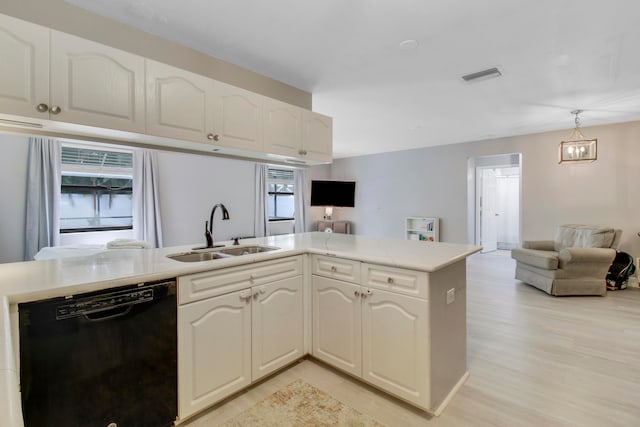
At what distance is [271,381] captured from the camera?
2068 mm

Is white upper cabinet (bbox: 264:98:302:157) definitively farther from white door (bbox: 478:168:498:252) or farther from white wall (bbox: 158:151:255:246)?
white door (bbox: 478:168:498:252)

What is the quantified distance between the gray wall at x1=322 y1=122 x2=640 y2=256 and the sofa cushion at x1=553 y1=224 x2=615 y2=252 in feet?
1.52

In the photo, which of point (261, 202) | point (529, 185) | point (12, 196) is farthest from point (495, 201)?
point (12, 196)

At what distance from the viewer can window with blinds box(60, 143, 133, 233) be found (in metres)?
4.07

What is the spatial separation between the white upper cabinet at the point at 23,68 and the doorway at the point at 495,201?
6383 mm

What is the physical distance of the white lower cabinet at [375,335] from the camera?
5.56ft

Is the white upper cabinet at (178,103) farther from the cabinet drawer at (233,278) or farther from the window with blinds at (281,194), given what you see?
the window with blinds at (281,194)

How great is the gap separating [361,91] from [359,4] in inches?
56.1

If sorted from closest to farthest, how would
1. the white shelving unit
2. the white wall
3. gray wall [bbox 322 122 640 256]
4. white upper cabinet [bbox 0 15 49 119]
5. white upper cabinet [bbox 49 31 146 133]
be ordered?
white upper cabinet [bbox 0 15 49 119], white upper cabinet [bbox 49 31 146 133], gray wall [bbox 322 122 640 256], the white wall, the white shelving unit

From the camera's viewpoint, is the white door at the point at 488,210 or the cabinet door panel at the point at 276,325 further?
the white door at the point at 488,210

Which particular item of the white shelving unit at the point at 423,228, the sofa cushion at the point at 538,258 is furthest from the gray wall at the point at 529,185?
the sofa cushion at the point at 538,258

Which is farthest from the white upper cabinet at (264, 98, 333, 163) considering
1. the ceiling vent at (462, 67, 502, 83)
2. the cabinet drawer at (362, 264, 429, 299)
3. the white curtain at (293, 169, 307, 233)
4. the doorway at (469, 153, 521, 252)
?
the doorway at (469, 153, 521, 252)

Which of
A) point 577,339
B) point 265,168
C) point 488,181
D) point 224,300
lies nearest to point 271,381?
point 224,300

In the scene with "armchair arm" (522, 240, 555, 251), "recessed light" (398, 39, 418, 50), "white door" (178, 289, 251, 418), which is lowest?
"white door" (178, 289, 251, 418)
